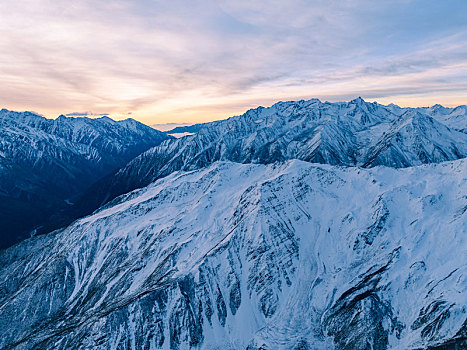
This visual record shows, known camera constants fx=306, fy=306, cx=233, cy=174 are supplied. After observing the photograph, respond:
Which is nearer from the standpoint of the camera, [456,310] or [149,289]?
[456,310]

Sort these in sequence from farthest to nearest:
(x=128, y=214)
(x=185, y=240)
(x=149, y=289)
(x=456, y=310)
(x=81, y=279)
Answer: (x=128, y=214) < (x=81, y=279) < (x=185, y=240) < (x=149, y=289) < (x=456, y=310)

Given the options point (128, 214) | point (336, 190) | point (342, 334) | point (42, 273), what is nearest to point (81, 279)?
point (42, 273)

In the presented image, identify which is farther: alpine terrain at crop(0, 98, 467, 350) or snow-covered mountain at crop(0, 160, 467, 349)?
snow-covered mountain at crop(0, 160, 467, 349)

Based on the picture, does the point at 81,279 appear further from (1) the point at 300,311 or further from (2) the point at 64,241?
(1) the point at 300,311

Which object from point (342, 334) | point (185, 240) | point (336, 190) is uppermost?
point (336, 190)
